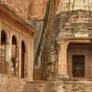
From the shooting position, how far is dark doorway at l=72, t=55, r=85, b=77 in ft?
107

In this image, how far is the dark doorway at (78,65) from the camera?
3265cm

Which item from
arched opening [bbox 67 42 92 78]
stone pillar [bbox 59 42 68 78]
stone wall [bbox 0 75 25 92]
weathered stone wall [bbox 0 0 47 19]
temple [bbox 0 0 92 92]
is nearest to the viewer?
stone wall [bbox 0 75 25 92]

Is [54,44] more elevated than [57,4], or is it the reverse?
[57,4]

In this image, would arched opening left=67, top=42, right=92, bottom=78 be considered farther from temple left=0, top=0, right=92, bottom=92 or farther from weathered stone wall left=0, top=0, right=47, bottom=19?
weathered stone wall left=0, top=0, right=47, bottom=19

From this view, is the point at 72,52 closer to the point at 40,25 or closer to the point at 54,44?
the point at 54,44

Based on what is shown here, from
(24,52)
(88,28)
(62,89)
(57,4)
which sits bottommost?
(62,89)

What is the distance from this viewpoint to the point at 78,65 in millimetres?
32812

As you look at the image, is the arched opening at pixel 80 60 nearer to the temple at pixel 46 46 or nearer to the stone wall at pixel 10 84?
the temple at pixel 46 46

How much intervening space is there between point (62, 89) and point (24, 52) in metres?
4.28

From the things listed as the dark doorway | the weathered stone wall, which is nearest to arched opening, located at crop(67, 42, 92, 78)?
the dark doorway

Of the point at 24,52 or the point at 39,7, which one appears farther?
the point at 39,7

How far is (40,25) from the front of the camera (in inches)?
1471

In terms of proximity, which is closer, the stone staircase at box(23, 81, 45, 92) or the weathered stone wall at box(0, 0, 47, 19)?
the stone staircase at box(23, 81, 45, 92)

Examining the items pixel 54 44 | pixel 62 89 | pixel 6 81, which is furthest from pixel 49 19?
pixel 6 81
